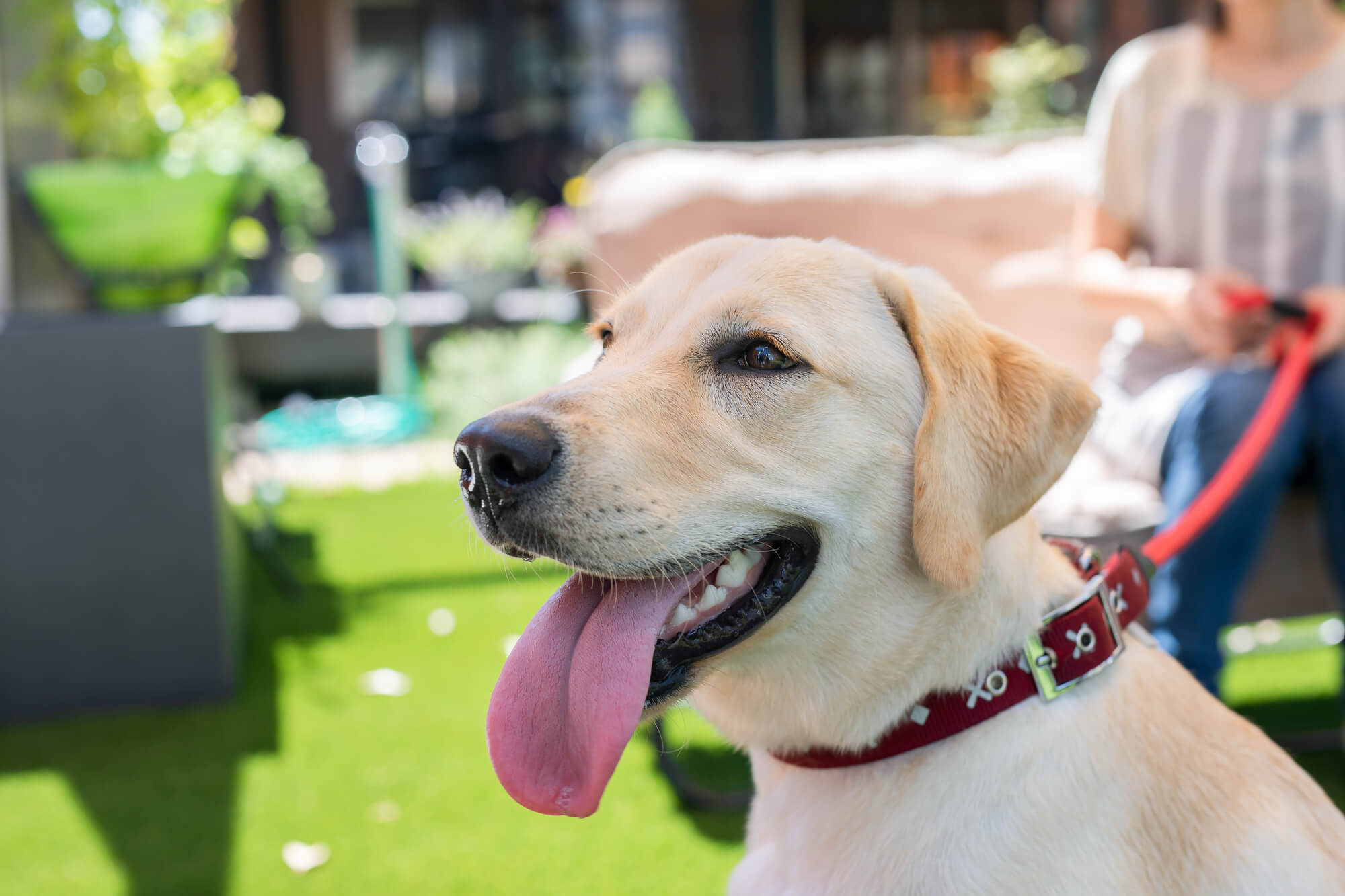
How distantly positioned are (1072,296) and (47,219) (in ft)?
10.5

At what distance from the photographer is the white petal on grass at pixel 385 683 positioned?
3453mm

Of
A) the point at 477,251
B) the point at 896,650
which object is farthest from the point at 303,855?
the point at 477,251

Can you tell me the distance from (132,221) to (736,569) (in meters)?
2.62

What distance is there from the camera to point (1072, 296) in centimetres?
352

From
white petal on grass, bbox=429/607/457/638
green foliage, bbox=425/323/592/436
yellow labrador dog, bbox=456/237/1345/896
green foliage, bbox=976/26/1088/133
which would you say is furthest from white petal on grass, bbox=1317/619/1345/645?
green foliage, bbox=976/26/1088/133

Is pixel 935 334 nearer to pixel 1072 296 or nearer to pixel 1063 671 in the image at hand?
pixel 1063 671

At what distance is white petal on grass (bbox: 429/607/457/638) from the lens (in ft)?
13.0

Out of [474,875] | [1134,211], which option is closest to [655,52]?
[1134,211]

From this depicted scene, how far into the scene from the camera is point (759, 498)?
54.7 inches

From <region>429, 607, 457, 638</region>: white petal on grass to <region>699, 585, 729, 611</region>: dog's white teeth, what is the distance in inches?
105

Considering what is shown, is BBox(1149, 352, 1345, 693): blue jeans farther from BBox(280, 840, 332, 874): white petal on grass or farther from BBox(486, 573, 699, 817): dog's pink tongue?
BBox(280, 840, 332, 874): white petal on grass

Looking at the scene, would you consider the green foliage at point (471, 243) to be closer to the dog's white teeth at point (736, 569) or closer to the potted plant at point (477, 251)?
the potted plant at point (477, 251)

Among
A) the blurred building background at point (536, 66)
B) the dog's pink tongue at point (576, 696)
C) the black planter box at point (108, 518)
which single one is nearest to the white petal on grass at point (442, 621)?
the black planter box at point (108, 518)

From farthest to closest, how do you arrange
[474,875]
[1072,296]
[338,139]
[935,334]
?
[338,139] < [1072,296] < [474,875] < [935,334]
